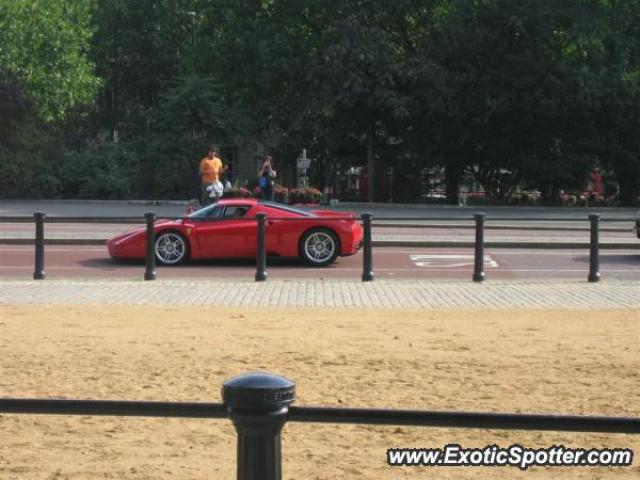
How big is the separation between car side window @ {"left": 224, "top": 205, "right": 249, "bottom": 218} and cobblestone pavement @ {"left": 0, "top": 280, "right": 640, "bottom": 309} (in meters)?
3.33

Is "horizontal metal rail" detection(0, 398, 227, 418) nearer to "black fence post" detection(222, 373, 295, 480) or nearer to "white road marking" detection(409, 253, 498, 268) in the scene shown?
"black fence post" detection(222, 373, 295, 480)

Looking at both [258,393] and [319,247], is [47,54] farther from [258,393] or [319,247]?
[258,393]

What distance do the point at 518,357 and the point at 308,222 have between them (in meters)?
9.46

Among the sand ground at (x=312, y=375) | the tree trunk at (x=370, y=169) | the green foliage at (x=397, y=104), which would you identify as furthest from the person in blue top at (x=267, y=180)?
the sand ground at (x=312, y=375)

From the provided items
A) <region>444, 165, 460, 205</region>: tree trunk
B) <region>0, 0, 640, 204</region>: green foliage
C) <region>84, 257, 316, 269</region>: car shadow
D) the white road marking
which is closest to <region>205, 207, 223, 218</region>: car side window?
<region>84, 257, 316, 269</region>: car shadow

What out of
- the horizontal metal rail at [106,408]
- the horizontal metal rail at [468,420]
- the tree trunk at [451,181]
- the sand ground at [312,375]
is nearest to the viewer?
the horizontal metal rail at [468,420]

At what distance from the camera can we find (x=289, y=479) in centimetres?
596

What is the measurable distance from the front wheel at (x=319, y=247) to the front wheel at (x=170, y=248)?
197 cm

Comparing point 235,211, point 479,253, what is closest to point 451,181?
point 235,211

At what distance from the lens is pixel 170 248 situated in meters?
18.9

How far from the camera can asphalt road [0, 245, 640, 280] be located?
704 inches

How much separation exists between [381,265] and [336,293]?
4.99 m

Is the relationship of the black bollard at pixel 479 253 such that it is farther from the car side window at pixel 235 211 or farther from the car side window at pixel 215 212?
the car side window at pixel 215 212

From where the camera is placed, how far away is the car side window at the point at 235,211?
19.3 m
